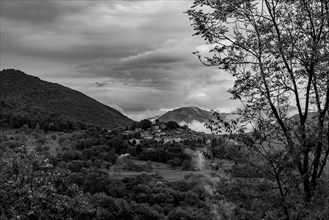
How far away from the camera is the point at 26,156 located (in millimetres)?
17906

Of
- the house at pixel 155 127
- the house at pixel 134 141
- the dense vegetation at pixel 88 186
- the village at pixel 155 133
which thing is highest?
the house at pixel 155 127

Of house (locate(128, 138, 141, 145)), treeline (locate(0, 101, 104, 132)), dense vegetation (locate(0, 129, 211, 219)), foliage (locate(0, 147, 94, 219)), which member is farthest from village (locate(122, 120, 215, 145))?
foliage (locate(0, 147, 94, 219))

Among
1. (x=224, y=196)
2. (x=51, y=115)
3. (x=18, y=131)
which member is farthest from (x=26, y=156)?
(x=51, y=115)

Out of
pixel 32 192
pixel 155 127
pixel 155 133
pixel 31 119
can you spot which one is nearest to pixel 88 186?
pixel 32 192

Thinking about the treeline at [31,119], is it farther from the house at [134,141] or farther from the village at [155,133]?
the house at [134,141]

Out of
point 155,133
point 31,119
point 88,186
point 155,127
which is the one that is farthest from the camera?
point 155,127

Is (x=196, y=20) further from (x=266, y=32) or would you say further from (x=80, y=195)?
(x=80, y=195)

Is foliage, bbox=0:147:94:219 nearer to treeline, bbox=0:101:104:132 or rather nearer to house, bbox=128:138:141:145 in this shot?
house, bbox=128:138:141:145

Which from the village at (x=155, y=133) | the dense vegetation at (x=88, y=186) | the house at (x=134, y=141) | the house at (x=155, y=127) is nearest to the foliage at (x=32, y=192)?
the dense vegetation at (x=88, y=186)

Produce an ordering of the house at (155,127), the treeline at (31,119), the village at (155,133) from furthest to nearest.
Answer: the house at (155,127), the treeline at (31,119), the village at (155,133)

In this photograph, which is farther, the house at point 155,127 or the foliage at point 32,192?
the house at point 155,127

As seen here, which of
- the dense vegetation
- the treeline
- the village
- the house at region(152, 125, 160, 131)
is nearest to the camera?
the dense vegetation

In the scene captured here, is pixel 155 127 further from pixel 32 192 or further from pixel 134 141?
pixel 32 192

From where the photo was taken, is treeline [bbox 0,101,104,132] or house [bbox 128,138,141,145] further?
treeline [bbox 0,101,104,132]
